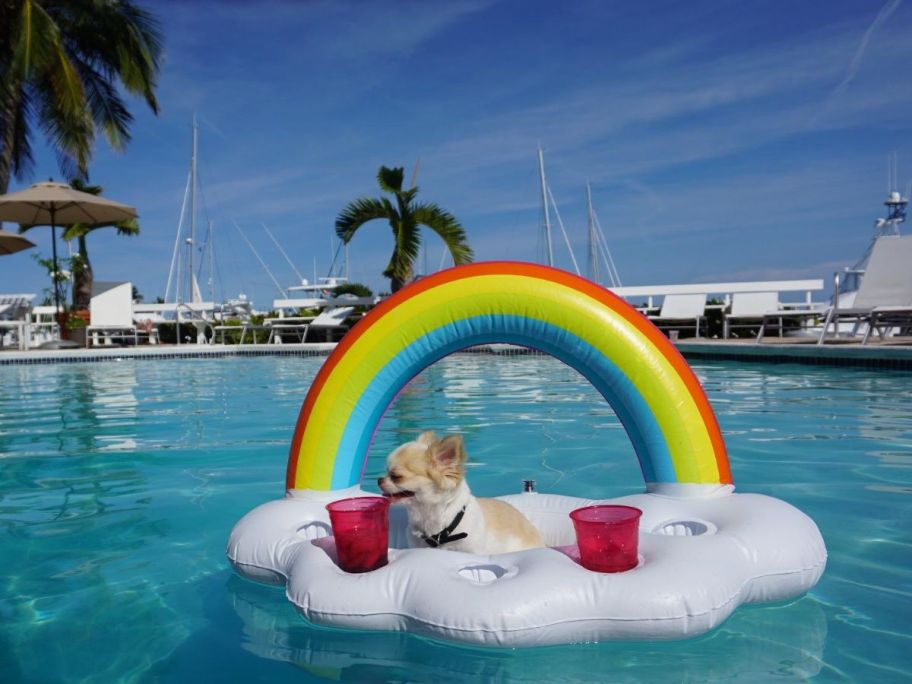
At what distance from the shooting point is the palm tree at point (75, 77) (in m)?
18.6

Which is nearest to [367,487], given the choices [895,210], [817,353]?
[817,353]

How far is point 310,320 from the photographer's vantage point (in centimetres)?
2214

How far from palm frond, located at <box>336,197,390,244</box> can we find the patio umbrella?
8133mm

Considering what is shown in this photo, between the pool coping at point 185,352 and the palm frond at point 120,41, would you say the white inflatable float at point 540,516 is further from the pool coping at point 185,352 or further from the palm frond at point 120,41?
the palm frond at point 120,41

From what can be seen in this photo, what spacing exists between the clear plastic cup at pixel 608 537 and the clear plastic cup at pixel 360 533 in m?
0.75

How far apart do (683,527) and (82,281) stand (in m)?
25.3

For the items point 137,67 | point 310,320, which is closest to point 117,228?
point 137,67

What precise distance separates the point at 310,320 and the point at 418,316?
19.0 metres

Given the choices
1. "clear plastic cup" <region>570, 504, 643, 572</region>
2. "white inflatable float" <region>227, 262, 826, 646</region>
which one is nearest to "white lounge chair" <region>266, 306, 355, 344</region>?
"white inflatable float" <region>227, 262, 826, 646</region>

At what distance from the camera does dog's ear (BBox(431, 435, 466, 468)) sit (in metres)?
2.91

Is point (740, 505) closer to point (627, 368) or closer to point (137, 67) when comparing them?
point (627, 368)

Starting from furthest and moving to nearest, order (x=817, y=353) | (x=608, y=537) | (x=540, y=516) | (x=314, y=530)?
(x=817, y=353) < (x=540, y=516) < (x=314, y=530) < (x=608, y=537)

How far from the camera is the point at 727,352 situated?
14711mm

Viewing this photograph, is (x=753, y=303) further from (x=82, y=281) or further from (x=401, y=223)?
(x=82, y=281)
